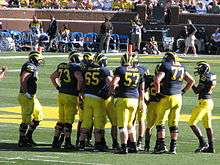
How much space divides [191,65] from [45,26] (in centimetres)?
1628

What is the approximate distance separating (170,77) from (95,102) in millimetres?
1552

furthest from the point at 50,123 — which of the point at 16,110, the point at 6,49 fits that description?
the point at 6,49

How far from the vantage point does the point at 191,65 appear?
39281mm

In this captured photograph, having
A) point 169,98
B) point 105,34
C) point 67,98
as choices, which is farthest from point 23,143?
point 105,34

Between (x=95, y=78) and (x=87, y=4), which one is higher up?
(x=95, y=78)

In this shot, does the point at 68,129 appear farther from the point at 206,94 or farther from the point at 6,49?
the point at 6,49

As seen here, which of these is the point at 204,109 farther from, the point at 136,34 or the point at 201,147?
the point at 136,34

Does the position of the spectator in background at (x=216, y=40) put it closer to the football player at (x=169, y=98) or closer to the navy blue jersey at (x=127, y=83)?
the football player at (x=169, y=98)

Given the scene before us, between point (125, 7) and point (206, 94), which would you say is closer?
point (206, 94)

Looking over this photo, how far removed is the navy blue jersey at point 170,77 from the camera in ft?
56.5

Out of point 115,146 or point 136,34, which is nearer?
point 115,146

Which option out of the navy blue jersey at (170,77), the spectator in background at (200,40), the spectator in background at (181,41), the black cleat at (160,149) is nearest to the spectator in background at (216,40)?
the spectator in background at (200,40)

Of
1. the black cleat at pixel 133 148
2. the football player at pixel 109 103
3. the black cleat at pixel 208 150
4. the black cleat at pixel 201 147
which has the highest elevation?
the football player at pixel 109 103

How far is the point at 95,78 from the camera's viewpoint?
17.2 metres
